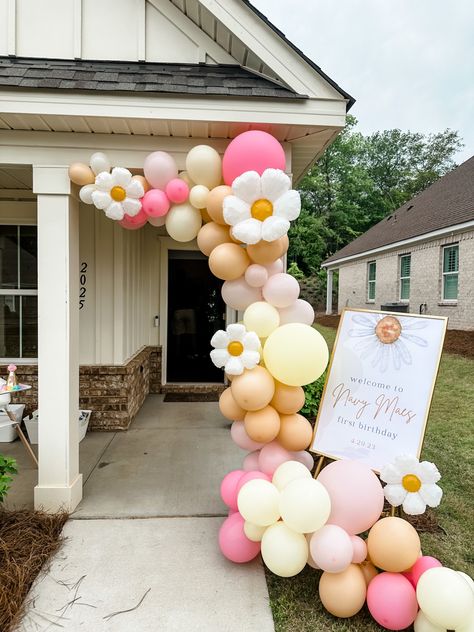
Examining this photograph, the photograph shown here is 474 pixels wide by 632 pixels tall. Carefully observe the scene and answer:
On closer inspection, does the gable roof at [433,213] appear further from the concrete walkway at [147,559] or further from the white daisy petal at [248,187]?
the concrete walkway at [147,559]

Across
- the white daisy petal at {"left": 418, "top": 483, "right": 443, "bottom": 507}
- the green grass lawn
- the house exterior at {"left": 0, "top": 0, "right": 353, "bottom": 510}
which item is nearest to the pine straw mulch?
the house exterior at {"left": 0, "top": 0, "right": 353, "bottom": 510}

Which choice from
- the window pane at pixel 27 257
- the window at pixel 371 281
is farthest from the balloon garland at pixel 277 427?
the window at pixel 371 281

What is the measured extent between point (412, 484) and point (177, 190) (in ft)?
7.46

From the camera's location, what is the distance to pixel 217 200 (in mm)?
2432

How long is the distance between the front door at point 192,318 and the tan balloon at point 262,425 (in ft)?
14.6

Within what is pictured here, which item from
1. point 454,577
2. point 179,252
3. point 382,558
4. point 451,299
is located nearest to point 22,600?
point 382,558

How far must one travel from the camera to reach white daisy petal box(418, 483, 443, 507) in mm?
2041

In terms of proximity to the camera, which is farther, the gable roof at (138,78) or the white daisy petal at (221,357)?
the gable roof at (138,78)

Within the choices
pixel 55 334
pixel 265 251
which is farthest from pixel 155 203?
pixel 55 334

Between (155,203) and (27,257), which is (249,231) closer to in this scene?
(155,203)

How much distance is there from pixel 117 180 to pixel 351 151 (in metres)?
32.5

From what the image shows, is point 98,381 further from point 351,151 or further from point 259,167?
point 351,151

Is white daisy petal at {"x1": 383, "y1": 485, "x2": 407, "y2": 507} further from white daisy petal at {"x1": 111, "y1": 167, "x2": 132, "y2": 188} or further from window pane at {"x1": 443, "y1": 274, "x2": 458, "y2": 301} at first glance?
window pane at {"x1": 443, "y1": 274, "x2": 458, "y2": 301}

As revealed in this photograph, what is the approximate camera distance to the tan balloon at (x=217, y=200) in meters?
2.43
